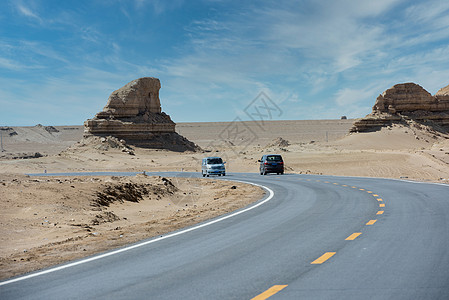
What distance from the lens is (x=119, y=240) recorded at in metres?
9.56

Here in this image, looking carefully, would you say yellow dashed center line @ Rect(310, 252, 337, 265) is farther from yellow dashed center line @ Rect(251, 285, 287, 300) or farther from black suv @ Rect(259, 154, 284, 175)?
black suv @ Rect(259, 154, 284, 175)

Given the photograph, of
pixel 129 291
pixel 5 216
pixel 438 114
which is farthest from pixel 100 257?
pixel 438 114

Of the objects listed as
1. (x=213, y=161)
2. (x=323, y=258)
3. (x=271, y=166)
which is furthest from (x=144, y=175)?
(x=323, y=258)

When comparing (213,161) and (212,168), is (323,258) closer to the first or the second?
(212,168)

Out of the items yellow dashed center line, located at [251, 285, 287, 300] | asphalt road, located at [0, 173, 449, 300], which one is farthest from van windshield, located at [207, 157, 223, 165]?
yellow dashed center line, located at [251, 285, 287, 300]

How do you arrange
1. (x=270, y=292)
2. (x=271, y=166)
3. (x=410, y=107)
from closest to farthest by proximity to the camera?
(x=270, y=292)
(x=271, y=166)
(x=410, y=107)

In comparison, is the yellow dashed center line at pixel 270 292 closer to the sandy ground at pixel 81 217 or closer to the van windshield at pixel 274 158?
the sandy ground at pixel 81 217

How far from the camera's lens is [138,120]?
7438cm

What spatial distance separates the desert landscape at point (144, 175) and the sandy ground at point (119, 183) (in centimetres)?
4

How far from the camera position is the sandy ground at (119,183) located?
33.6 ft

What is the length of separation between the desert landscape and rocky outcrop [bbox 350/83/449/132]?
20 centimetres

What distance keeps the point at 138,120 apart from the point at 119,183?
5261cm

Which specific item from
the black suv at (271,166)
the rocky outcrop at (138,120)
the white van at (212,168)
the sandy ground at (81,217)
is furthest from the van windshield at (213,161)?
the rocky outcrop at (138,120)

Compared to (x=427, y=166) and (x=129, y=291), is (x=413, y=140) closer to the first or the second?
(x=427, y=166)
